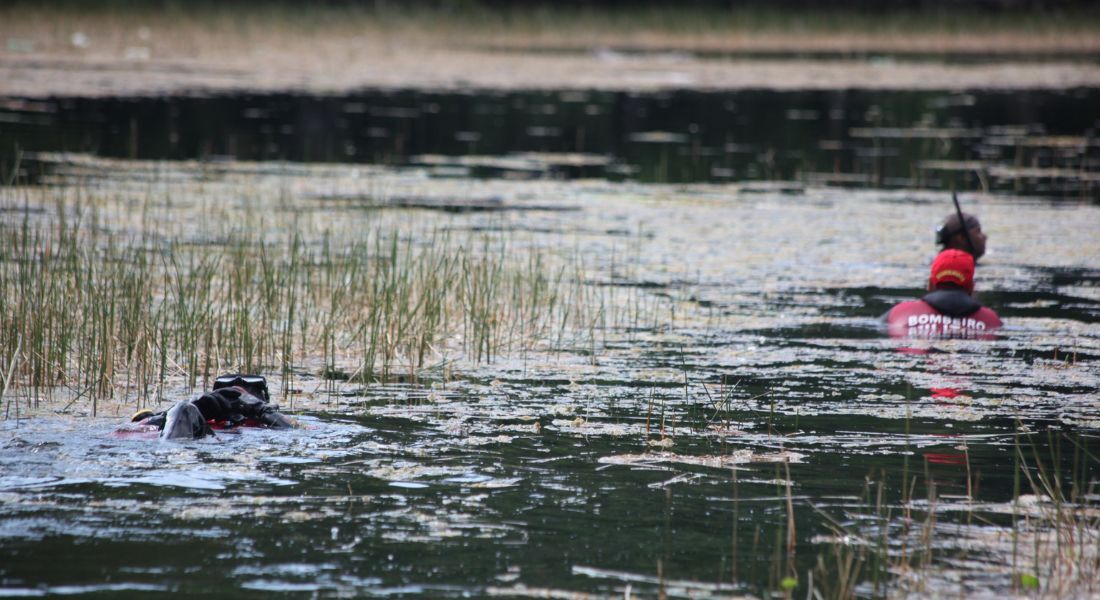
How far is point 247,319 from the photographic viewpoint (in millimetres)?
8047

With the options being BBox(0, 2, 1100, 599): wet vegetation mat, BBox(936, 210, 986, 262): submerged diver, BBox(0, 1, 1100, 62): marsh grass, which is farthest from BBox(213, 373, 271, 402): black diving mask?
BBox(0, 1, 1100, 62): marsh grass

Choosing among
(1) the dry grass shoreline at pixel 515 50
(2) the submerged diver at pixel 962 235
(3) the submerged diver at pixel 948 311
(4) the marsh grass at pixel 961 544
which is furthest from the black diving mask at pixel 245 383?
(1) the dry grass shoreline at pixel 515 50

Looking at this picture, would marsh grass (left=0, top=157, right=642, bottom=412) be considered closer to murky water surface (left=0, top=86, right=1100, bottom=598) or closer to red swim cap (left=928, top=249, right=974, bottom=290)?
murky water surface (left=0, top=86, right=1100, bottom=598)

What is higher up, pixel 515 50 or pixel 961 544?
pixel 515 50

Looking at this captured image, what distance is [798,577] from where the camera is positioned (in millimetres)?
4844

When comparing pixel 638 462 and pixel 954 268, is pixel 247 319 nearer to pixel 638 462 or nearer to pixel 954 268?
pixel 638 462

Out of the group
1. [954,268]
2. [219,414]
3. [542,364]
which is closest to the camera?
[219,414]

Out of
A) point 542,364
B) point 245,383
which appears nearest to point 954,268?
point 542,364

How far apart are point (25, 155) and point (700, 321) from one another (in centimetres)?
983

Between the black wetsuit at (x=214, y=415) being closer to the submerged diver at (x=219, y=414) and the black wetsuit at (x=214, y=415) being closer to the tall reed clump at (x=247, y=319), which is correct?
the submerged diver at (x=219, y=414)

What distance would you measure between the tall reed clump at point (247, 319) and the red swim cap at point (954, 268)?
7.24 feet

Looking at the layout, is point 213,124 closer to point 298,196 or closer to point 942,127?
point 298,196

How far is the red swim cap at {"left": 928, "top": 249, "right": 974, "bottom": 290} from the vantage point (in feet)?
30.6

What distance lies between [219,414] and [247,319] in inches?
68.5
